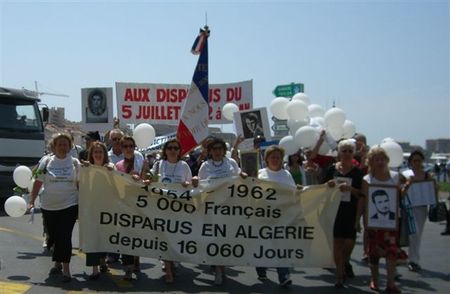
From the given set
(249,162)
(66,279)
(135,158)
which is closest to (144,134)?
(135,158)

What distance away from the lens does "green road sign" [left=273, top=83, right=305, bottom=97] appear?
17.5 m

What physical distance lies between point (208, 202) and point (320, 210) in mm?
Result: 1330

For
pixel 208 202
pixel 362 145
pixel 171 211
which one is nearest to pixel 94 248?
pixel 171 211

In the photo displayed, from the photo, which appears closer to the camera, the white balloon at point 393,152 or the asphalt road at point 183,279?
the asphalt road at point 183,279

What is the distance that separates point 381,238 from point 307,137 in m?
1.93

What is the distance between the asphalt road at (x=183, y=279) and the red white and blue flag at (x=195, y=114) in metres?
2.20

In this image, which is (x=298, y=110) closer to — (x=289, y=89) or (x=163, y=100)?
(x=163, y=100)

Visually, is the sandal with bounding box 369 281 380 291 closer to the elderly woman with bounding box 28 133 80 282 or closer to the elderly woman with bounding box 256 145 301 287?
the elderly woman with bounding box 256 145 301 287

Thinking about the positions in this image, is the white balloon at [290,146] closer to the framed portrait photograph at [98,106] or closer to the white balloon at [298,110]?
the white balloon at [298,110]

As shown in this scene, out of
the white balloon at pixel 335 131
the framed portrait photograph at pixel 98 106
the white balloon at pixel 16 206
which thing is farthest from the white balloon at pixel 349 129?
the framed portrait photograph at pixel 98 106

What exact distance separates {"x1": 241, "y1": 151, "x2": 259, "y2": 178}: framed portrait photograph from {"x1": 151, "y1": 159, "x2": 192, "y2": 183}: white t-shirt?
1191 mm

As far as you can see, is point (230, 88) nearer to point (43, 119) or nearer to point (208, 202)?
point (43, 119)

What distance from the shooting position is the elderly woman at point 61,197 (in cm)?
695

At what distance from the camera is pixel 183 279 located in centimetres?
727
